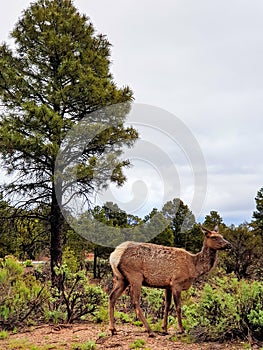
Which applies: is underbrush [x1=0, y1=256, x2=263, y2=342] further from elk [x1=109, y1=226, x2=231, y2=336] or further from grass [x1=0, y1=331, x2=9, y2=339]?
grass [x1=0, y1=331, x2=9, y2=339]

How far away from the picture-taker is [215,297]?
7.59 m

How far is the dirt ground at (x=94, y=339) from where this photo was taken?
23.1 ft

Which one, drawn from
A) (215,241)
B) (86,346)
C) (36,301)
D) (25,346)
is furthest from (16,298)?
(215,241)

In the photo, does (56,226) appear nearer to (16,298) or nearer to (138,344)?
(16,298)

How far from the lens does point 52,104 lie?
1661 cm

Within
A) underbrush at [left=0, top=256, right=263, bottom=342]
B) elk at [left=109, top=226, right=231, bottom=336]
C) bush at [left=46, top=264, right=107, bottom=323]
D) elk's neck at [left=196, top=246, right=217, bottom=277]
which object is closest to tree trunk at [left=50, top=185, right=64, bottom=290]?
underbrush at [left=0, top=256, right=263, bottom=342]

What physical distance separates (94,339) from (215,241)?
8.76ft

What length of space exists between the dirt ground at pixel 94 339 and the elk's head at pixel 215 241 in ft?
5.32

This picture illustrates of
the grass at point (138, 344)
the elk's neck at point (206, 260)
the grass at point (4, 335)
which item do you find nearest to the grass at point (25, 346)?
the grass at point (4, 335)

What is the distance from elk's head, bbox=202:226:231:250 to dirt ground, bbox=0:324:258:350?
5.32 feet

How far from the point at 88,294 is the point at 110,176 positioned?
715 centimetres

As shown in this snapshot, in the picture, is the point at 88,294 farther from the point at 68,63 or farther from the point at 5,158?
the point at 68,63

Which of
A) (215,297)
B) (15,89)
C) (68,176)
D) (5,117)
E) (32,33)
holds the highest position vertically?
(32,33)

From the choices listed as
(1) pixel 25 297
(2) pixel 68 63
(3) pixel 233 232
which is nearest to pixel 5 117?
(2) pixel 68 63
